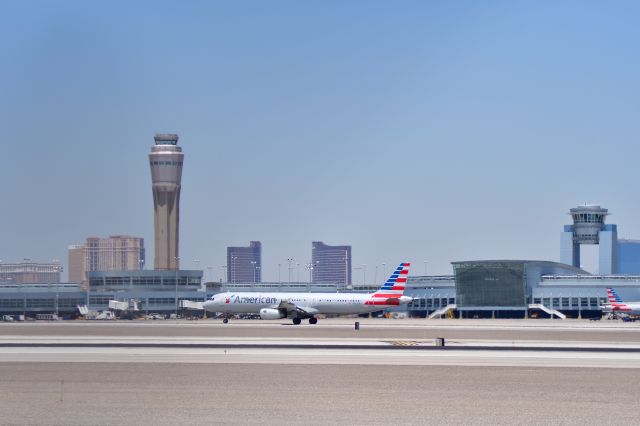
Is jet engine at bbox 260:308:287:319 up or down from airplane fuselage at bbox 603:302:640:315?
up

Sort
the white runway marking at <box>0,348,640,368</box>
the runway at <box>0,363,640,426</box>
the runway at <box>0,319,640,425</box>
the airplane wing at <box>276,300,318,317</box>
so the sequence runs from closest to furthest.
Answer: the runway at <box>0,363,640,426</box>
the runway at <box>0,319,640,425</box>
the white runway marking at <box>0,348,640,368</box>
the airplane wing at <box>276,300,318,317</box>

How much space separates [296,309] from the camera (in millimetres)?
120938

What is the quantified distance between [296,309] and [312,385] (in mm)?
78746

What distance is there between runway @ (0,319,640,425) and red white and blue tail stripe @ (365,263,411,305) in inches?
2373

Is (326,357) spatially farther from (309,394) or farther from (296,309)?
(296,309)

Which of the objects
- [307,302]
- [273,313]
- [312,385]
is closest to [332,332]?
[307,302]

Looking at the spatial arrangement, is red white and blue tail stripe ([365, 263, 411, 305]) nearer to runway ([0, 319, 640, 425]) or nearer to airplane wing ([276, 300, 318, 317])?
airplane wing ([276, 300, 318, 317])

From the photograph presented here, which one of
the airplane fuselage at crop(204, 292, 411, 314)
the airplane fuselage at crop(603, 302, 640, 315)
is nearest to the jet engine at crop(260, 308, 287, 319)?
the airplane fuselage at crop(204, 292, 411, 314)

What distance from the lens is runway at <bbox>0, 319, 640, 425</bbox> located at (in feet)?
114

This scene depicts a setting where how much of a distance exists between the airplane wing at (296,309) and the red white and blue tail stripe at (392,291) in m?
7.69

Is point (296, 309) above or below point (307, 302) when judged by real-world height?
below

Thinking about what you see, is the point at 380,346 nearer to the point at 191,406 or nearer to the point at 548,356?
the point at 548,356

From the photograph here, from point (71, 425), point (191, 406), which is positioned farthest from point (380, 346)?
point (71, 425)

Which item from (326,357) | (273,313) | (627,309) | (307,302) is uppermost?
(307,302)
